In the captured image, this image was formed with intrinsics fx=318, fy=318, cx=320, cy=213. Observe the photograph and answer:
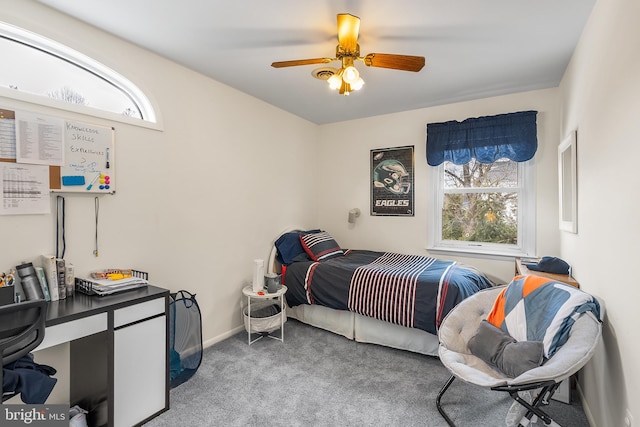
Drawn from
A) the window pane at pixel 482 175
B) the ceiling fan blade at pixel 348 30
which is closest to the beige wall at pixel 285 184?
the window pane at pixel 482 175

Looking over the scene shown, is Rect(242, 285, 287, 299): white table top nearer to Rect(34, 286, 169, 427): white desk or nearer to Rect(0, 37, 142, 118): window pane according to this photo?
Rect(34, 286, 169, 427): white desk

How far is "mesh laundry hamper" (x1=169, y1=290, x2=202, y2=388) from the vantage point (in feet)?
7.74

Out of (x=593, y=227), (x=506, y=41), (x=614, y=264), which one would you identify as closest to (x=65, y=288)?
(x=614, y=264)

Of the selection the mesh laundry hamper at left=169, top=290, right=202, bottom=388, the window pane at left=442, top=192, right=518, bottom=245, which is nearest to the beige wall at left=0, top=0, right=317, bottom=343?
the mesh laundry hamper at left=169, top=290, right=202, bottom=388

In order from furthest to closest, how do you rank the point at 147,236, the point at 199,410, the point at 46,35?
the point at 147,236, the point at 199,410, the point at 46,35

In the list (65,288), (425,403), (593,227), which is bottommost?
(425,403)

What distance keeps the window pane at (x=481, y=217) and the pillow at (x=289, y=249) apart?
5.63 ft

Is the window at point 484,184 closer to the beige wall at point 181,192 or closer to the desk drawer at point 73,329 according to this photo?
the beige wall at point 181,192

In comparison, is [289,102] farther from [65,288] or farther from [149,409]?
[149,409]

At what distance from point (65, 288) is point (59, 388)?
0.66 m

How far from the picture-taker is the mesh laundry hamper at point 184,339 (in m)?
2.36

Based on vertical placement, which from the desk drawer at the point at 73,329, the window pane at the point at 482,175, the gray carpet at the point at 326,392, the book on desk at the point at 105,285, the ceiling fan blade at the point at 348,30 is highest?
the ceiling fan blade at the point at 348,30

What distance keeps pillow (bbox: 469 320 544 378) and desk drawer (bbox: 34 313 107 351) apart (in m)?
2.19

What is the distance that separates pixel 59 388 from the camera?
1957 millimetres
